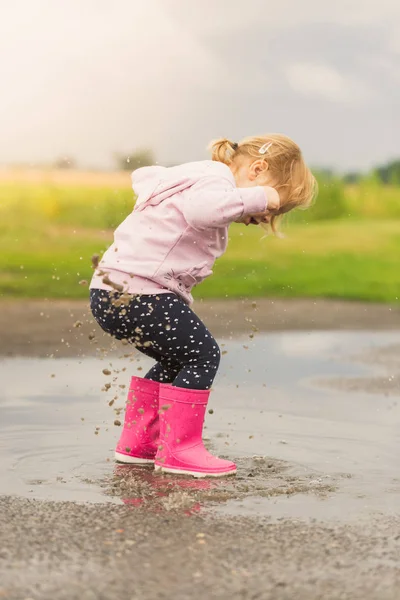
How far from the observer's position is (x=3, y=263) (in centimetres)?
1561

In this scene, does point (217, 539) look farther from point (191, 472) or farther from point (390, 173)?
point (390, 173)

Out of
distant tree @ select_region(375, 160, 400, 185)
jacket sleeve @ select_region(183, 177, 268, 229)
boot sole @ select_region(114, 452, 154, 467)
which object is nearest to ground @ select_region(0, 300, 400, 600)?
boot sole @ select_region(114, 452, 154, 467)

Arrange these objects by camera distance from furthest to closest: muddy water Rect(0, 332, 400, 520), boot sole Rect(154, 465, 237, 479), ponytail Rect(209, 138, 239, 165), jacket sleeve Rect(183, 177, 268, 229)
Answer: ponytail Rect(209, 138, 239, 165) → boot sole Rect(154, 465, 237, 479) → jacket sleeve Rect(183, 177, 268, 229) → muddy water Rect(0, 332, 400, 520)

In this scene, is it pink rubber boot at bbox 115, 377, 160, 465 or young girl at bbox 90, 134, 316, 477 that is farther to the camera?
pink rubber boot at bbox 115, 377, 160, 465

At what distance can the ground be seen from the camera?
2838 millimetres

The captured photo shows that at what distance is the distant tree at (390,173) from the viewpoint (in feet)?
62.3

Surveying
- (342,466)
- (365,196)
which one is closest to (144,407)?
(342,466)

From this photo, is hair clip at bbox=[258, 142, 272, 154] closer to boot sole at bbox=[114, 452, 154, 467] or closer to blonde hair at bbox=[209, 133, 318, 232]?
blonde hair at bbox=[209, 133, 318, 232]

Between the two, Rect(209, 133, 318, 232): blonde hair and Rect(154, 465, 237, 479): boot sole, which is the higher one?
Rect(209, 133, 318, 232): blonde hair

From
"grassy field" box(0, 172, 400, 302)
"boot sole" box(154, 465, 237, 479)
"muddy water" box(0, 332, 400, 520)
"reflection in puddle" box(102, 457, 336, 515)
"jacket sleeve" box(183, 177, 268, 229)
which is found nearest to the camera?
"reflection in puddle" box(102, 457, 336, 515)

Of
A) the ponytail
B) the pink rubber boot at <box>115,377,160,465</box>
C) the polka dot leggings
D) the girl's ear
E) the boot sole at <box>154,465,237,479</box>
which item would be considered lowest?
the boot sole at <box>154,465,237,479</box>

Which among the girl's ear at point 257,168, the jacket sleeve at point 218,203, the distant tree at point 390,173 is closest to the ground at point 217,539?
the jacket sleeve at point 218,203

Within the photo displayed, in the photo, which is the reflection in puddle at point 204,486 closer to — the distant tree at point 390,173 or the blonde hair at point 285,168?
the blonde hair at point 285,168

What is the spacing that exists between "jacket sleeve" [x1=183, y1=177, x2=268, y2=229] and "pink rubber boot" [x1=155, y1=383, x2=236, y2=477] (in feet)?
2.15
